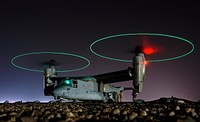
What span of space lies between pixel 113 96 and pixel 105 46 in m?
12.7

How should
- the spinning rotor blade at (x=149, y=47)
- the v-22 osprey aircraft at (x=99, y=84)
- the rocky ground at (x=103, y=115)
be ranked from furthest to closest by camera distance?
1. the v-22 osprey aircraft at (x=99, y=84)
2. the spinning rotor blade at (x=149, y=47)
3. the rocky ground at (x=103, y=115)

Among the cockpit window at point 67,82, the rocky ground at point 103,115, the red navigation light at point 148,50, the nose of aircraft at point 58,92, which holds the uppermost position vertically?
the red navigation light at point 148,50

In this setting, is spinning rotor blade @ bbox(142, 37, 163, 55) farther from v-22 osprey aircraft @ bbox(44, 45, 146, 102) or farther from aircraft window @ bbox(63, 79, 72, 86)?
aircraft window @ bbox(63, 79, 72, 86)

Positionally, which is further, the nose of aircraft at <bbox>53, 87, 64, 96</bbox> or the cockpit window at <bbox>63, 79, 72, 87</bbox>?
the cockpit window at <bbox>63, 79, 72, 87</bbox>

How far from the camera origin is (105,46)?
2283 cm

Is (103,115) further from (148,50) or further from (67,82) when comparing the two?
(148,50)

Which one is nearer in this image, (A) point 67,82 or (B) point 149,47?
(B) point 149,47

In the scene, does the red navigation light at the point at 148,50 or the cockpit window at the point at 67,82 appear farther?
the red navigation light at the point at 148,50

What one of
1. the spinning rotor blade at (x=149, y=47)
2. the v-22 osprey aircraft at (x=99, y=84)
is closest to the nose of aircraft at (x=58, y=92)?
the v-22 osprey aircraft at (x=99, y=84)

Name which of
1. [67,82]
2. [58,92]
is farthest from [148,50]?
[58,92]

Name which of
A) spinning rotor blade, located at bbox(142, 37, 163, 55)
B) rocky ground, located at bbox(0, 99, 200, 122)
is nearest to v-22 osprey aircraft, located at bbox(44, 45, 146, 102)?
spinning rotor blade, located at bbox(142, 37, 163, 55)

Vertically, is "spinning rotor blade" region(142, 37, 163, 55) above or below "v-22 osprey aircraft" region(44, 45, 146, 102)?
above


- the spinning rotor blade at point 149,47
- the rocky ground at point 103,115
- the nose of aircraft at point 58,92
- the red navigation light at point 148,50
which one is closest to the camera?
the rocky ground at point 103,115

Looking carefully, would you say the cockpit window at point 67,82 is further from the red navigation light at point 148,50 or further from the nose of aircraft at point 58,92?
the red navigation light at point 148,50
